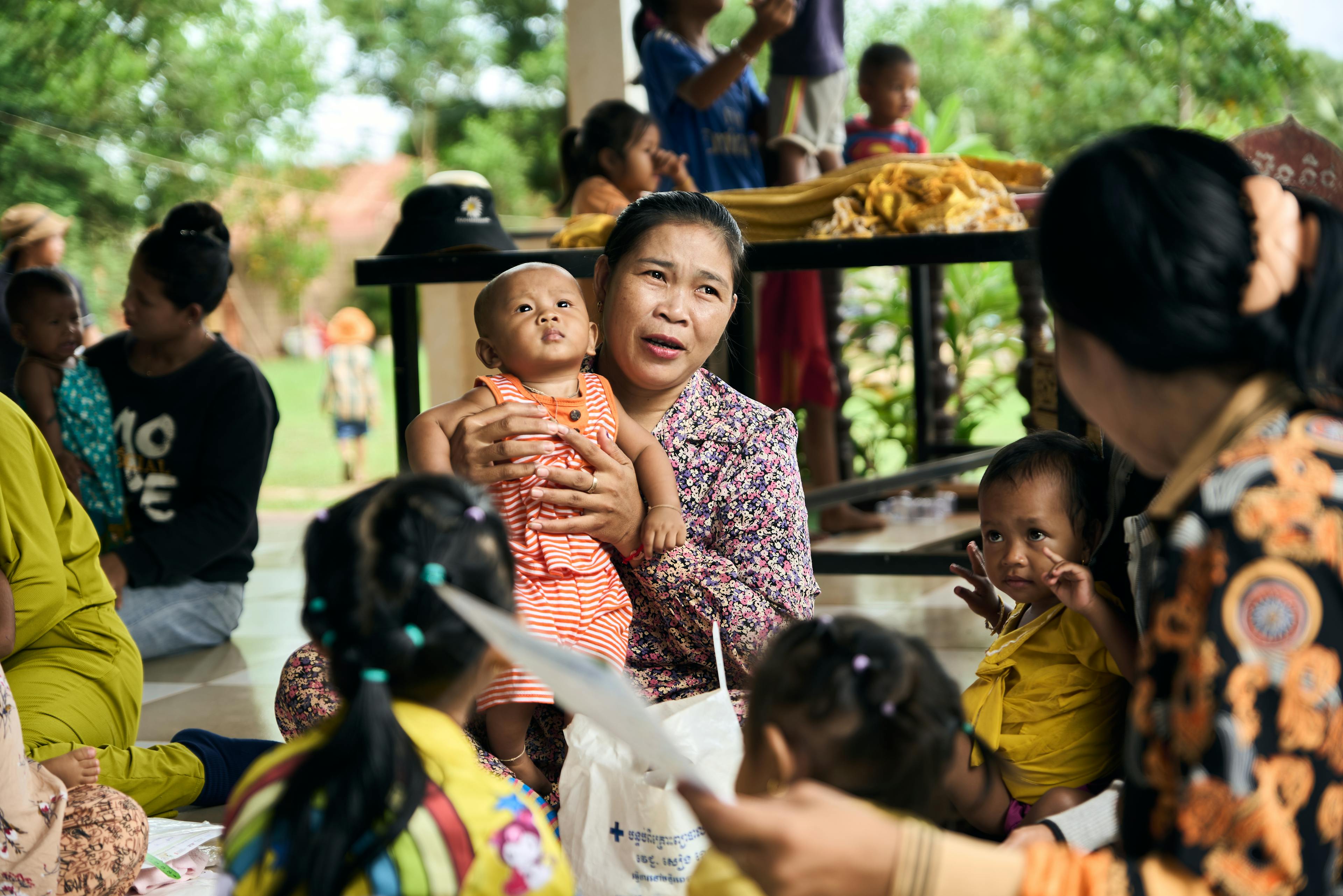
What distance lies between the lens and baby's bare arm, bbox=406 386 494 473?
2.05 metres

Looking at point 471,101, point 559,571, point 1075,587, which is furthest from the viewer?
point 471,101

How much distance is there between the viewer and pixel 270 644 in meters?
4.16

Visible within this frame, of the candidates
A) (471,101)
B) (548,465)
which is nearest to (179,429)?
(548,465)

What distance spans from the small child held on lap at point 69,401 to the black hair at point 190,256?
0.37 metres

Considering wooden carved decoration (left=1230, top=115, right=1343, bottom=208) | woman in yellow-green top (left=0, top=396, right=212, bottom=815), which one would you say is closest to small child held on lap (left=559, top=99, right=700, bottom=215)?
wooden carved decoration (left=1230, top=115, right=1343, bottom=208)

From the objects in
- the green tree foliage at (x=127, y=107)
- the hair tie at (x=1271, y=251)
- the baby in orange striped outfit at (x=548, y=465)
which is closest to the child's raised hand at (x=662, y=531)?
the baby in orange striped outfit at (x=548, y=465)

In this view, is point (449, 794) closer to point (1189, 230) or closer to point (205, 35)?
point (1189, 230)

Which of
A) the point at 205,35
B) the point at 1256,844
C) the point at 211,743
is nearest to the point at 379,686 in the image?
the point at 1256,844

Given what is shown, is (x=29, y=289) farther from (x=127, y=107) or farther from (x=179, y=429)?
(x=127, y=107)

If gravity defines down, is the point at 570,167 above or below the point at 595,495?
above

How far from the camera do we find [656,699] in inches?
84.4

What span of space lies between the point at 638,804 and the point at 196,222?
282 cm

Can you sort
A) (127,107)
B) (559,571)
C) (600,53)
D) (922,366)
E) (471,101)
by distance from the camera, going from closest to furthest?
(559,571) → (600,53) → (922,366) → (127,107) → (471,101)

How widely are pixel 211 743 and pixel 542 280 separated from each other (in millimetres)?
1419
